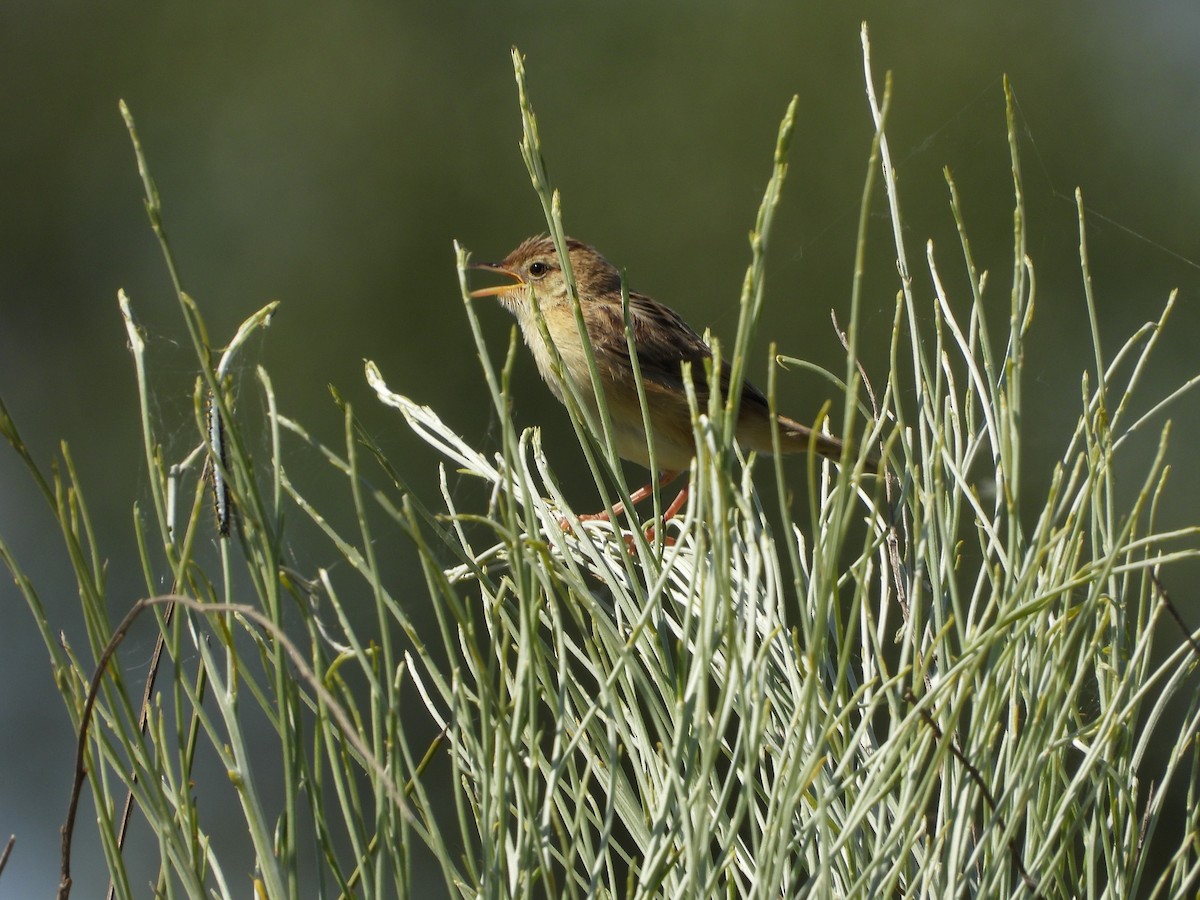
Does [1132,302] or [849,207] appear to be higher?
[849,207]

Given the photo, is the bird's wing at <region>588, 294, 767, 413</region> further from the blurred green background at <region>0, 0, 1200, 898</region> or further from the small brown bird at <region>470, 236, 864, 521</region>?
the blurred green background at <region>0, 0, 1200, 898</region>

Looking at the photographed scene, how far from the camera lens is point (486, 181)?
259 inches

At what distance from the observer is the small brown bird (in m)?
2.86

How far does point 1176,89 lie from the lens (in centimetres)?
650

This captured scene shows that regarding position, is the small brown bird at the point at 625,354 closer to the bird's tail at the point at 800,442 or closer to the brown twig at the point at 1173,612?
the bird's tail at the point at 800,442

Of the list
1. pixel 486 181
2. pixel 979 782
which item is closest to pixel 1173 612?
pixel 979 782

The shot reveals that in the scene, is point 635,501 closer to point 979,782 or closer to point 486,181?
point 979,782

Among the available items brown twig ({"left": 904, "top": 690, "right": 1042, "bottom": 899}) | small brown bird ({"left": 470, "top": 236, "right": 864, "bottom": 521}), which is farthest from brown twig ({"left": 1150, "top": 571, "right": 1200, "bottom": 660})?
small brown bird ({"left": 470, "top": 236, "right": 864, "bottom": 521})

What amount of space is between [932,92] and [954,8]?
25.1 inches

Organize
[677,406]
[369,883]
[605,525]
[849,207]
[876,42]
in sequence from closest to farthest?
[369,883]
[605,525]
[677,406]
[849,207]
[876,42]

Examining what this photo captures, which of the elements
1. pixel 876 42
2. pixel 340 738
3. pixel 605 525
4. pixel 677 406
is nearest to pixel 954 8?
pixel 876 42

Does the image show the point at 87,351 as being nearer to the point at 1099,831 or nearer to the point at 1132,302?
the point at 1132,302

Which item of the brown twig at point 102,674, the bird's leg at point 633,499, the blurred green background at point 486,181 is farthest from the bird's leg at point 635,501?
the blurred green background at point 486,181

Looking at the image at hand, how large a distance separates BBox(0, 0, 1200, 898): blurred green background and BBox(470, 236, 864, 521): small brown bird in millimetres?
2098
